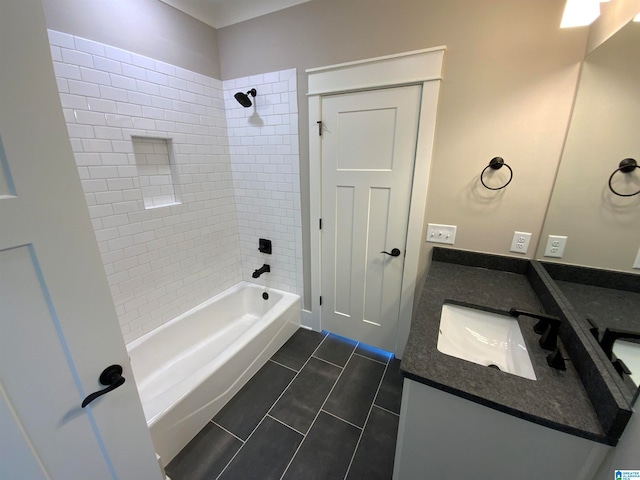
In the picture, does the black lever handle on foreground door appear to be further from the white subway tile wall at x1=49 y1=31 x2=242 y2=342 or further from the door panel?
the white subway tile wall at x1=49 y1=31 x2=242 y2=342

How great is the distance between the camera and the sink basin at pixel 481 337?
114 centimetres

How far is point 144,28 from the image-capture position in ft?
5.57

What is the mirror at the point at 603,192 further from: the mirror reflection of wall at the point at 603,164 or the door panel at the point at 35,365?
the door panel at the point at 35,365

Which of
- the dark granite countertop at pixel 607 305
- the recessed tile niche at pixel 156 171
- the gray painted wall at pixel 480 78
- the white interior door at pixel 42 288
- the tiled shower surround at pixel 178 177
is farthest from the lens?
the recessed tile niche at pixel 156 171

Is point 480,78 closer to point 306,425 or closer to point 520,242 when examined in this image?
point 520,242

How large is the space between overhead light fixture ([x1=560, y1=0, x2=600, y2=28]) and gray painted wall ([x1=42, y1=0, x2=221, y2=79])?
7.73 feet

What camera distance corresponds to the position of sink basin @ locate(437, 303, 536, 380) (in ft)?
3.73

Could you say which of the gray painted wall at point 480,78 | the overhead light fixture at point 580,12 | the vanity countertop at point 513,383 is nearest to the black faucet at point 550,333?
the vanity countertop at point 513,383

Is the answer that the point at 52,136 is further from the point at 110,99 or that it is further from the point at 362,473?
the point at 362,473

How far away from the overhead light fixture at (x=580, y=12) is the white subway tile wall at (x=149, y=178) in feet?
7.68

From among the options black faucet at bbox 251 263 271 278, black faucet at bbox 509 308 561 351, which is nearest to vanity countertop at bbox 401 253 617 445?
black faucet at bbox 509 308 561 351

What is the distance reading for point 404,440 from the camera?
97 cm

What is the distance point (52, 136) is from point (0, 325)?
1.51ft

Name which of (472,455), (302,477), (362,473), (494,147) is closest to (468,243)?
(494,147)
